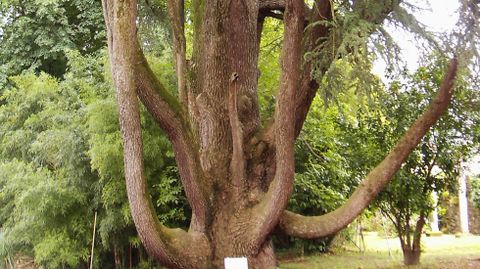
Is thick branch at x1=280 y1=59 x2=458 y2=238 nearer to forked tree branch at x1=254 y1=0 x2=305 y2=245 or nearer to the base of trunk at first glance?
forked tree branch at x1=254 y1=0 x2=305 y2=245

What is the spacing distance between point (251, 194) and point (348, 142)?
2.98 metres

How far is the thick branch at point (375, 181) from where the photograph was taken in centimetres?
638

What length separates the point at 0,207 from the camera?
470 inches

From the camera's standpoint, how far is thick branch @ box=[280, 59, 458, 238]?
6.38 metres

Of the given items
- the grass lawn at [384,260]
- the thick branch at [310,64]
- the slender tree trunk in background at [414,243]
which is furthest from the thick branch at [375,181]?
the slender tree trunk in background at [414,243]

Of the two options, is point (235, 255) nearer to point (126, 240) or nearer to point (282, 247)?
point (126, 240)

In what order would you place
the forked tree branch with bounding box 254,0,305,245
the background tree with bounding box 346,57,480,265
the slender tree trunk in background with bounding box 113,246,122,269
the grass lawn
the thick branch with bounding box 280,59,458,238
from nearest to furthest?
the thick branch with bounding box 280,59,458,238 < the forked tree branch with bounding box 254,0,305,245 < the background tree with bounding box 346,57,480,265 < the grass lawn < the slender tree trunk in background with bounding box 113,246,122,269

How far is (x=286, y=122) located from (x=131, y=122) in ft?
6.37

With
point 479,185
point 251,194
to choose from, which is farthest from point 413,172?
point 479,185

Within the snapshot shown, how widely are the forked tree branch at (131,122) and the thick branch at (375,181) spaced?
181cm

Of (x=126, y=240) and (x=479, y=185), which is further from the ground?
(x=479, y=185)

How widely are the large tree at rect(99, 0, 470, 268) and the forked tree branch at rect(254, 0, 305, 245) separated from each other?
0.04 feet

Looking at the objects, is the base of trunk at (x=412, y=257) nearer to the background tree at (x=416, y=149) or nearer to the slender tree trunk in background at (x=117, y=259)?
the background tree at (x=416, y=149)

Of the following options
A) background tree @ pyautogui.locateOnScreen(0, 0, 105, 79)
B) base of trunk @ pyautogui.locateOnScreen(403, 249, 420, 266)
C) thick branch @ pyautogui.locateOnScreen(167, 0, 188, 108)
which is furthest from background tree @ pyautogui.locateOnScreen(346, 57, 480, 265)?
background tree @ pyautogui.locateOnScreen(0, 0, 105, 79)
